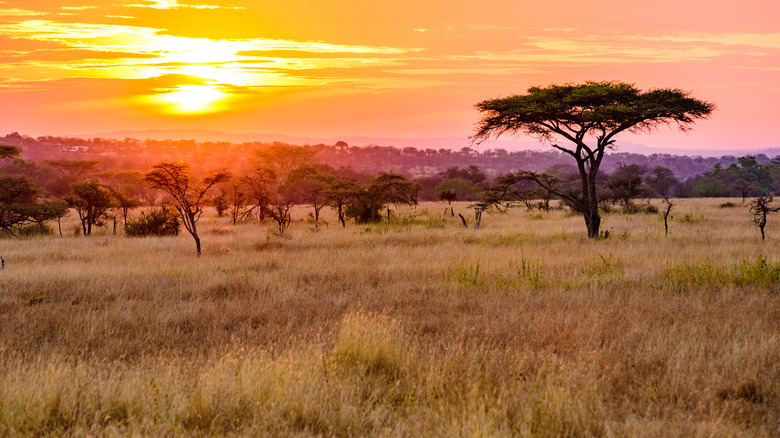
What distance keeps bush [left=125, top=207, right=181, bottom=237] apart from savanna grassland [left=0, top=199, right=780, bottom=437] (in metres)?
8.62

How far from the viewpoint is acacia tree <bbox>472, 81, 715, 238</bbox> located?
676 inches

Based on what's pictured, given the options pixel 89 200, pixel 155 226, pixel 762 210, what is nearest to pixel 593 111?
pixel 762 210

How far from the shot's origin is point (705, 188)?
7512 cm

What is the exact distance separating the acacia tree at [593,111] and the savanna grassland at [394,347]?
519cm

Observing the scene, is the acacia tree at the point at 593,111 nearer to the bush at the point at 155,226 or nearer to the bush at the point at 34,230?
the bush at the point at 155,226

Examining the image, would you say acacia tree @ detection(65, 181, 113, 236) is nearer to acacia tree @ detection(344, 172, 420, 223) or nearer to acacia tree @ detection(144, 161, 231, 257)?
acacia tree @ detection(144, 161, 231, 257)

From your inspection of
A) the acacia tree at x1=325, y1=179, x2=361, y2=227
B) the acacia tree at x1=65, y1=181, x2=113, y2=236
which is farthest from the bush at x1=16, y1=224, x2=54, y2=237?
the acacia tree at x1=325, y1=179, x2=361, y2=227

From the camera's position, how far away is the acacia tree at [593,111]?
1717cm

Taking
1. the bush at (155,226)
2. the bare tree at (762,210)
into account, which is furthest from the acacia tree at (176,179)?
the bare tree at (762,210)

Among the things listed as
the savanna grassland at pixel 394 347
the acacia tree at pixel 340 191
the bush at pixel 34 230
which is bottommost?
the savanna grassland at pixel 394 347

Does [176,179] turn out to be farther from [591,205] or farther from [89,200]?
[591,205]

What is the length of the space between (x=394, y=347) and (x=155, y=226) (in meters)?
19.2

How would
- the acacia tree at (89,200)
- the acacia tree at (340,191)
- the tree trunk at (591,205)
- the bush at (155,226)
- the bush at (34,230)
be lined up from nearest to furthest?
the tree trunk at (591,205) → the bush at (155,226) → the bush at (34,230) → the acacia tree at (89,200) → the acacia tree at (340,191)

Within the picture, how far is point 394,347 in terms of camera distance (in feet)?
20.0
